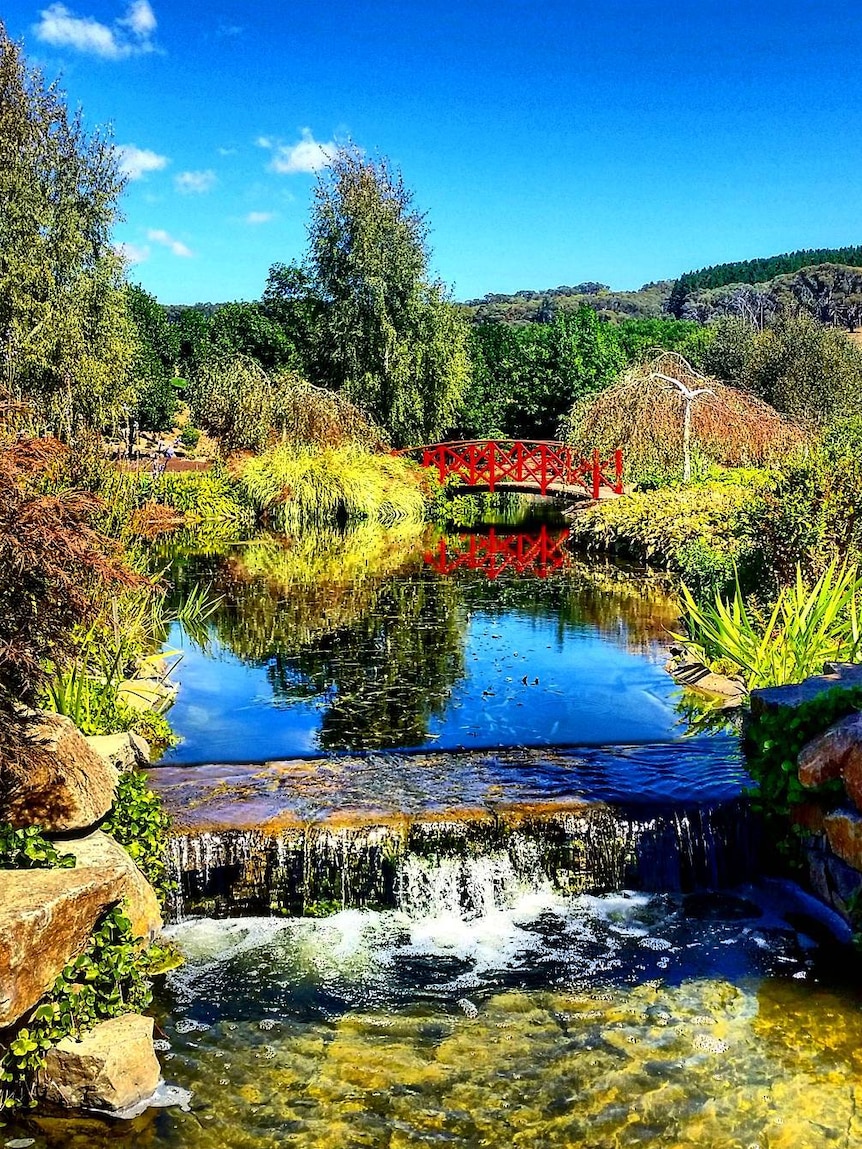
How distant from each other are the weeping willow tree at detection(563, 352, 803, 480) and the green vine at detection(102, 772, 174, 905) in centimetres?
1722

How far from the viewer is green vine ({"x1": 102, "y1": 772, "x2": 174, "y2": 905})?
611 cm

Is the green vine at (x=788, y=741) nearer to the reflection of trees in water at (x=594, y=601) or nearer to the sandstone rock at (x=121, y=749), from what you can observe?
the sandstone rock at (x=121, y=749)

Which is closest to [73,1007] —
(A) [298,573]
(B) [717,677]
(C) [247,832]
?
(C) [247,832]

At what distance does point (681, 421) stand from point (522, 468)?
25.8 feet

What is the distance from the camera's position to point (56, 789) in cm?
537

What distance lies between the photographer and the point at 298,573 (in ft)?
58.9

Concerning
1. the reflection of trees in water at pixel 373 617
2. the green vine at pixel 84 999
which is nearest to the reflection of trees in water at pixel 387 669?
the reflection of trees in water at pixel 373 617

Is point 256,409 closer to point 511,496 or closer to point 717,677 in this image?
point 511,496

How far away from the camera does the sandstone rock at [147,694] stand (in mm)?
9203

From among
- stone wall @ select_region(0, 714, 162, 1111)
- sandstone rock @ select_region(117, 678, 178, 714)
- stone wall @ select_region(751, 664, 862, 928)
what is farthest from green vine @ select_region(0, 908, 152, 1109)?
sandstone rock @ select_region(117, 678, 178, 714)

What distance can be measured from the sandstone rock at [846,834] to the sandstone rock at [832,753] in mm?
228

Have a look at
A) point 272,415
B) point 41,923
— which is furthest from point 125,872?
point 272,415

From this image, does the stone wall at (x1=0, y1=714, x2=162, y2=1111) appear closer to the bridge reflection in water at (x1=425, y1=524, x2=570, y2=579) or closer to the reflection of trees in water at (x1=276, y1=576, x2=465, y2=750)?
the reflection of trees in water at (x1=276, y1=576, x2=465, y2=750)

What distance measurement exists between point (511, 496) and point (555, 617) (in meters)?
20.2
